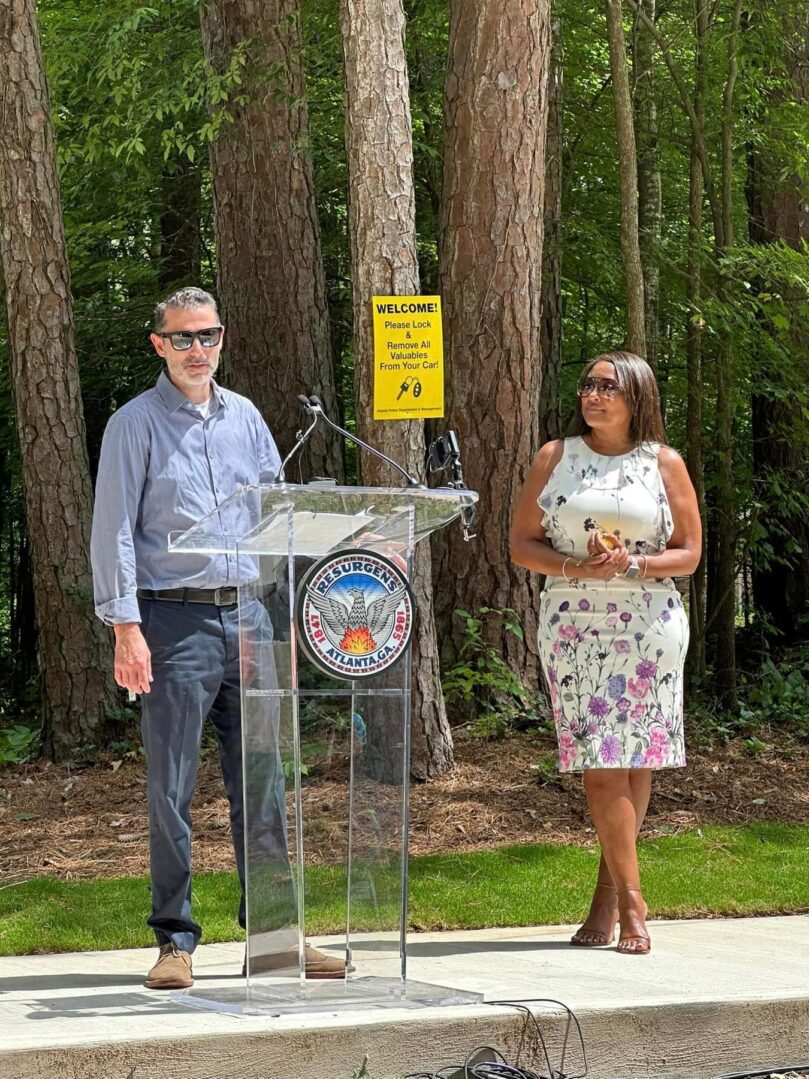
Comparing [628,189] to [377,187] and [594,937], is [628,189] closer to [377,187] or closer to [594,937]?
[377,187]

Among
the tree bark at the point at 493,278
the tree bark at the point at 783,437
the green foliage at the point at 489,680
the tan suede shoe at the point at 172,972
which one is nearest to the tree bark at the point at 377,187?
the tree bark at the point at 493,278

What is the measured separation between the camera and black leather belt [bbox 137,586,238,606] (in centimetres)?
477

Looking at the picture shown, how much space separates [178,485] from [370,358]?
109 inches

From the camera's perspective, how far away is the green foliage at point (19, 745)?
10.6 m

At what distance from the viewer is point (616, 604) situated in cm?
533

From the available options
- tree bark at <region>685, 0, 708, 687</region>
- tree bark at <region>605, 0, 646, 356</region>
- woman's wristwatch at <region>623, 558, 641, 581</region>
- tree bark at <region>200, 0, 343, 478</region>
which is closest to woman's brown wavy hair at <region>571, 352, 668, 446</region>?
woman's wristwatch at <region>623, 558, 641, 581</region>

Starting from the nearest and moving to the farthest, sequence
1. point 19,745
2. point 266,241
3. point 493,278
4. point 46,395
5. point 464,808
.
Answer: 1. point 464,808
2. point 493,278
3. point 46,395
4. point 266,241
5. point 19,745

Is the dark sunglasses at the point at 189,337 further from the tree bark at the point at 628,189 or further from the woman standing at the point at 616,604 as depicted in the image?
the tree bark at the point at 628,189

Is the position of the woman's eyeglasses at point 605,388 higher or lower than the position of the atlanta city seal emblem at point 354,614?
higher

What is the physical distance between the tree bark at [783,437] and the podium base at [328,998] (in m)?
7.98

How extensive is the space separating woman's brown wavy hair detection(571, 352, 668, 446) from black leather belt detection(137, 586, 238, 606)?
152cm

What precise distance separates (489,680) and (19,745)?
374cm

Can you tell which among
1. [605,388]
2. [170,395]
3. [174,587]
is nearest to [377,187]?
[605,388]

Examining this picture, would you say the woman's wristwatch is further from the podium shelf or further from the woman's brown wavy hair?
the podium shelf
